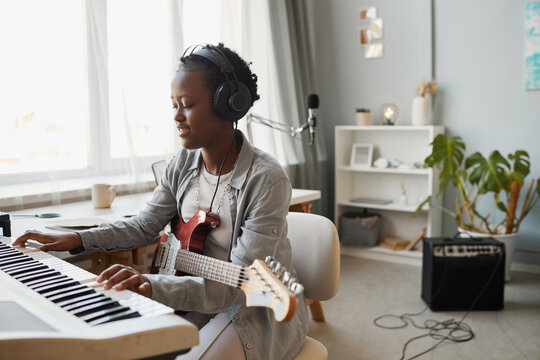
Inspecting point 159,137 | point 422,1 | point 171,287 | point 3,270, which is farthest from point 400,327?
point 422,1

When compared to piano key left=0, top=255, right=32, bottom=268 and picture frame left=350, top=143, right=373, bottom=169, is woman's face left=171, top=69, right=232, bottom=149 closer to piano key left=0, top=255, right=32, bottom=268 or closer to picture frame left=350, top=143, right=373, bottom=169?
piano key left=0, top=255, right=32, bottom=268

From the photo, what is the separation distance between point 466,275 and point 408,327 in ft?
1.54

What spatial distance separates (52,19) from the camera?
7.94 ft

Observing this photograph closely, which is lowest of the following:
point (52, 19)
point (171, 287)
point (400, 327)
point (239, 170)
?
point (400, 327)

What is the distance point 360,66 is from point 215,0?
1.40 meters

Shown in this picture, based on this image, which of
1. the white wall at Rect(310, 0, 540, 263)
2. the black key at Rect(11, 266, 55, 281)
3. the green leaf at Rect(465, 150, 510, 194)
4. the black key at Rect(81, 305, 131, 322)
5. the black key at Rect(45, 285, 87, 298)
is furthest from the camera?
the white wall at Rect(310, 0, 540, 263)

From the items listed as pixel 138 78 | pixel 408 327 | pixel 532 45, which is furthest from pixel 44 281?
pixel 532 45

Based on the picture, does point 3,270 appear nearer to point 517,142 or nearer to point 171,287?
point 171,287

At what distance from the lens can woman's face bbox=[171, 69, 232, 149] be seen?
54.0 inches

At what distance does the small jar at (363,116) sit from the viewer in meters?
4.04

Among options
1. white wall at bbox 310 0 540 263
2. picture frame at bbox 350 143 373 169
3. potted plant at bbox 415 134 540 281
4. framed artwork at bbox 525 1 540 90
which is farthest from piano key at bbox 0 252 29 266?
framed artwork at bbox 525 1 540 90

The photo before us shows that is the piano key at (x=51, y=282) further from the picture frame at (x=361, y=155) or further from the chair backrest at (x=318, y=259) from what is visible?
the picture frame at (x=361, y=155)

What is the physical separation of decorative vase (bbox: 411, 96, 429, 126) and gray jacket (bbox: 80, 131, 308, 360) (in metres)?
2.58

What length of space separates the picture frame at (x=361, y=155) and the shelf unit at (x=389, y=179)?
54 millimetres
